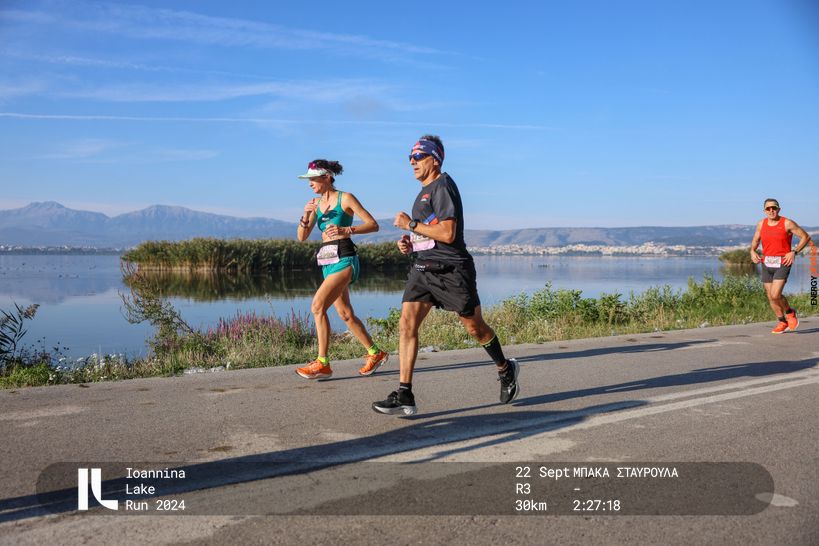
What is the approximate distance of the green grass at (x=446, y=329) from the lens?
8156 millimetres

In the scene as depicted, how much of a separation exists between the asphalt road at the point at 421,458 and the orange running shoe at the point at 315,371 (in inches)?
4.7

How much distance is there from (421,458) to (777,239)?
10015 millimetres

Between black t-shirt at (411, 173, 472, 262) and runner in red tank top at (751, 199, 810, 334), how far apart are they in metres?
8.32

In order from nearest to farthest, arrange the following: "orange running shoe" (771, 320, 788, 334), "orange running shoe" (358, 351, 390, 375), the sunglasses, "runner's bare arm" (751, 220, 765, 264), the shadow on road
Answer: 1. the sunglasses
2. "orange running shoe" (358, 351, 390, 375)
3. the shadow on road
4. "orange running shoe" (771, 320, 788, 334)
5. "runner's bare arm" (751, 220, 765, 264)

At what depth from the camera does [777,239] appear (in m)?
11.9

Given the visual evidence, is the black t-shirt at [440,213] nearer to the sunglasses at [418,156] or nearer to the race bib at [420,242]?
the race bib at [420,242]

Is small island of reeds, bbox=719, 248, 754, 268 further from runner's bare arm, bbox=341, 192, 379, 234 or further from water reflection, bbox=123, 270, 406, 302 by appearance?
runner's bare arm, bbox=341, 192, 379, 234

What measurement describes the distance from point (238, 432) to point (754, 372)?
5.85 metres

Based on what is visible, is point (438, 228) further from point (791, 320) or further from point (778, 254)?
point (778, 254)

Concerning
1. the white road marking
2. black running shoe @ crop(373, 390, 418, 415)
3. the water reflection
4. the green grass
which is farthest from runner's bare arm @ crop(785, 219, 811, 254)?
the water reflection

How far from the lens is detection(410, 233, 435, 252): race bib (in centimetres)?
574

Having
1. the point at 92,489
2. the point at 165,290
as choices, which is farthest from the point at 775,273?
the point at 165,290

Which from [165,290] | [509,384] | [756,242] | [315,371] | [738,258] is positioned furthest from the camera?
[738,258]

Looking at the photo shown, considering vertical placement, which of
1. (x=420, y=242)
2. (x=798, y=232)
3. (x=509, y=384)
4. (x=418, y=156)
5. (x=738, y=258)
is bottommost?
(x=509, y=384)
